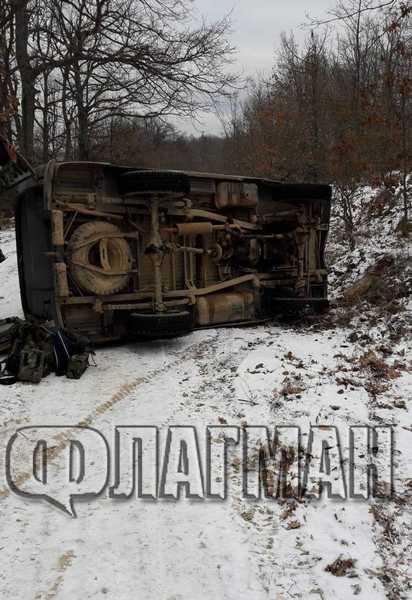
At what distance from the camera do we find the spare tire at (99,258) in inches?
255

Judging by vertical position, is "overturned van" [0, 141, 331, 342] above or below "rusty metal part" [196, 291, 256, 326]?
above

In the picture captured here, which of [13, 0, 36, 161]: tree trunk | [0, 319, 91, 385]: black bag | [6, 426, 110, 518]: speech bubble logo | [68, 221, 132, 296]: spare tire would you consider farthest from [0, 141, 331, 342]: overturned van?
[13, 0, 36, 161]: tree trunk

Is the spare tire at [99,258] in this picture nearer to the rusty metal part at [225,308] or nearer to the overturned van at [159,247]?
the overturned van at [159,247]

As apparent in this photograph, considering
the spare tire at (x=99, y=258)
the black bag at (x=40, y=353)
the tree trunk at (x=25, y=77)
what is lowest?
the black bag at (x=40, y=353)

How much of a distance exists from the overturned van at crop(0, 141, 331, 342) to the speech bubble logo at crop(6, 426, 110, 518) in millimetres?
2554

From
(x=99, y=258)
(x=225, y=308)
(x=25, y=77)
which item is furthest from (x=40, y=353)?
(x=25, y=77)

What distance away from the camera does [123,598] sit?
2426 mm

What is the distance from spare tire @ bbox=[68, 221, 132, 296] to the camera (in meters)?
6.47

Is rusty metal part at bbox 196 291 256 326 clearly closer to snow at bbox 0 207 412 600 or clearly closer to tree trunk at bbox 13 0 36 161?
snow at bbox 0 207 412 600

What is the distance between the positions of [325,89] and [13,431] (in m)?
18.2

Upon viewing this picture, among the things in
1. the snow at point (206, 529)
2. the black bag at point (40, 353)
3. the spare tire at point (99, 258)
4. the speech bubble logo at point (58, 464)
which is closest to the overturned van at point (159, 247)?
the spare tire at point (99, 258)

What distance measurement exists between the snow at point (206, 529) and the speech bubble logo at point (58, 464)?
91 mm

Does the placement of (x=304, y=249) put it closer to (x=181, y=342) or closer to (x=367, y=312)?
(x=367, y=312)

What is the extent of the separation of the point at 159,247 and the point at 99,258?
0.80m
